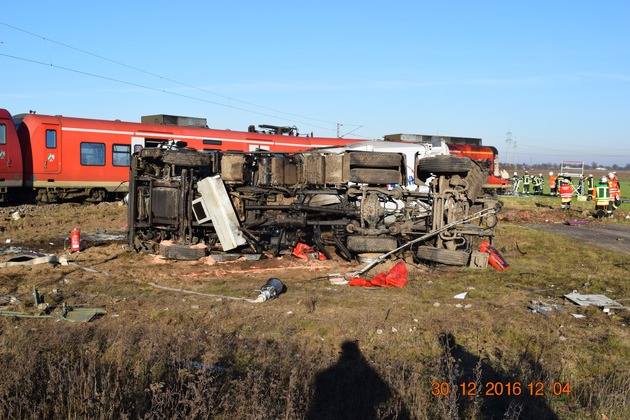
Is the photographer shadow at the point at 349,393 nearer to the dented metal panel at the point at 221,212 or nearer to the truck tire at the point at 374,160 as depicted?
the dented metal panel at the point at 221,212

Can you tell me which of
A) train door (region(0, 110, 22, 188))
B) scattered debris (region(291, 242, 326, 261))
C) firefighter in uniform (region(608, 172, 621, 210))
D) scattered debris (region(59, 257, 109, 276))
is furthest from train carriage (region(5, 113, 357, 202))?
firefighter in uniform (region(608, 172, 621, 210))

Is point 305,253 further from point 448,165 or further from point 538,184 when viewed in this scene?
point 538,184

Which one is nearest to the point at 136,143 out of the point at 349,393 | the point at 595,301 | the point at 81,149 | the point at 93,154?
the point at 93,154

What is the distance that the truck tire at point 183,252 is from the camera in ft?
33.8

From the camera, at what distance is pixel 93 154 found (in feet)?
65.5

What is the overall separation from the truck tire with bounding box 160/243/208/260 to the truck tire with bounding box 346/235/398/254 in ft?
9.16

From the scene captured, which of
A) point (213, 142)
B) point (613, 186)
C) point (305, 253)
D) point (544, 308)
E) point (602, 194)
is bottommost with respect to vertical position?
point (544, 308)

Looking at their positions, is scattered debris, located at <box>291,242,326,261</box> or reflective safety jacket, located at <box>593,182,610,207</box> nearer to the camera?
scattered debris, located at <box>291,242,326,261</box>

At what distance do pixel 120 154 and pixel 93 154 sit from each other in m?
0.97

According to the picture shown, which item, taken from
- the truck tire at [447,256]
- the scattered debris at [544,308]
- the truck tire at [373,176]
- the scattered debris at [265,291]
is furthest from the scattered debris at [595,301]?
the scattered debris at [265,291]

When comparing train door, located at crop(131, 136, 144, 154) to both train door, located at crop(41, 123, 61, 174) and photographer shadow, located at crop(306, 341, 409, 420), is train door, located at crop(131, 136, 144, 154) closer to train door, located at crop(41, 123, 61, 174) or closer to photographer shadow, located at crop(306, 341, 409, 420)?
train door, located at crop(41, 123, 61, 174)

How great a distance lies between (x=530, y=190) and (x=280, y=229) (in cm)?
2893

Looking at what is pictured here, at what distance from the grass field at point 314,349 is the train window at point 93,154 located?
1144cm

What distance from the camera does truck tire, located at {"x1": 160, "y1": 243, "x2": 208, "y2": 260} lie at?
33.8ft
